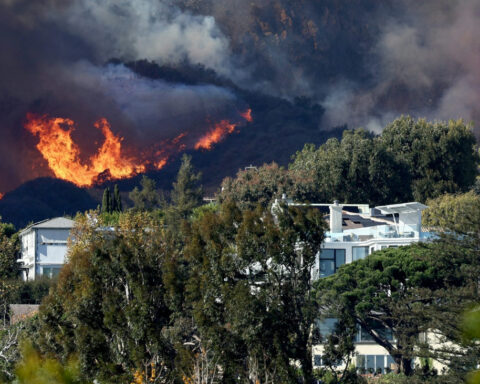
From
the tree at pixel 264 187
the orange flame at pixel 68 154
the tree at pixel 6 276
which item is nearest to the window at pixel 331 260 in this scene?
Result: the tree at pixel 6 276

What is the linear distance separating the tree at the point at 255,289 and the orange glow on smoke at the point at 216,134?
8953 cm

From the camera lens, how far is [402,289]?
45688 millimetres

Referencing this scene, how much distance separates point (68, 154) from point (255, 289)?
78933mm

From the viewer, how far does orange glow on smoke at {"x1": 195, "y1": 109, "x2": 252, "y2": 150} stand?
123 meters

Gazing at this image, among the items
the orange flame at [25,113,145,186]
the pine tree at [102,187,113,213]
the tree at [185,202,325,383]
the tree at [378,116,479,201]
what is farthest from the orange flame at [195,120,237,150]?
the tree at [185,202,325,383]

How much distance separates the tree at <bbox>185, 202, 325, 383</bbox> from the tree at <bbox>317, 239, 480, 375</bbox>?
7.78 m

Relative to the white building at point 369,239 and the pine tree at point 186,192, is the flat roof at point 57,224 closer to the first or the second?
the pine tree at point 186,192

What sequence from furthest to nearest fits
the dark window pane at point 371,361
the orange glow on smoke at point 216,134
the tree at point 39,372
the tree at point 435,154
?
the orange glow on smoke at point 216,134
the tree at point 435,154
the dark window pane at point 371,361
the tree at point 39,372

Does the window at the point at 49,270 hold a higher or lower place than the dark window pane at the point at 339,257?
lower

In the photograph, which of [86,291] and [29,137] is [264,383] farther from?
[29,137]

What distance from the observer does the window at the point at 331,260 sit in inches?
2272

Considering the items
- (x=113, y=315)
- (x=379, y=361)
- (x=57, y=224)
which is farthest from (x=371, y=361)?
(x=57, y=224)

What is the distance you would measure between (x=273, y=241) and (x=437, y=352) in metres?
10.1

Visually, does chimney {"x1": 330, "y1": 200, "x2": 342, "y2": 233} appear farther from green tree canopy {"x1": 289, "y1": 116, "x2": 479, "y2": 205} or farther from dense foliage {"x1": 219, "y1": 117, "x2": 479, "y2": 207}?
green tree canopy {"x1": 289, "y1": 116, "x2": 479, "y2": 205}
